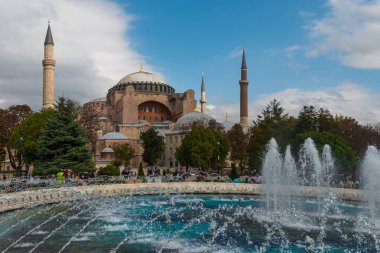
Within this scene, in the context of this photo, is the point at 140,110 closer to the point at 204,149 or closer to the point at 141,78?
the point at 141,78

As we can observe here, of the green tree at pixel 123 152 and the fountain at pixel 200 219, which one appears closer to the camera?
the fountain at pixel 200 219

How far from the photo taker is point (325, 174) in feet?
76.6

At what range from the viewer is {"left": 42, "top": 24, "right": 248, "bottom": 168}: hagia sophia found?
146 feet

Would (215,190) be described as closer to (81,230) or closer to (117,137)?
(81,230)

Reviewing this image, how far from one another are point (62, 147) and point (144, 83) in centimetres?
3815

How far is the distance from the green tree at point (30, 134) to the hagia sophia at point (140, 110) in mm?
11477

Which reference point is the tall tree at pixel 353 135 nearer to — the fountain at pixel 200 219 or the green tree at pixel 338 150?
the green tree at pixel 338 150

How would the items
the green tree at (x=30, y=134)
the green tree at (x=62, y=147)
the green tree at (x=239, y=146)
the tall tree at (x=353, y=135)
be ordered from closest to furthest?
1. the green tree at (x=62, y=147)
2. the green tree at (x=30, y=134)
3. the tall tree at (x=353, y=135)
4. the green tree at (x=239, y=146)

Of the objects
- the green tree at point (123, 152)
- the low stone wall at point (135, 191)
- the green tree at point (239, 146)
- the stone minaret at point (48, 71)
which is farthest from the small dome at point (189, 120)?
the low stone wall at point (135, 191)

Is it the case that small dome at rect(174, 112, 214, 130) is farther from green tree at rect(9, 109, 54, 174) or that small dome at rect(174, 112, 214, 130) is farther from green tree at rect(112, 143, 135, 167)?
green tree at rect(9, 109, 54, 174)

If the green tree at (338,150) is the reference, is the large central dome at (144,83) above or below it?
above

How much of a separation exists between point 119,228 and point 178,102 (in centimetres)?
4873

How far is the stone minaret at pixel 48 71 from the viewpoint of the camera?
143 ft

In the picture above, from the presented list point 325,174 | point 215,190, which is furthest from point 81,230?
point 325,174
